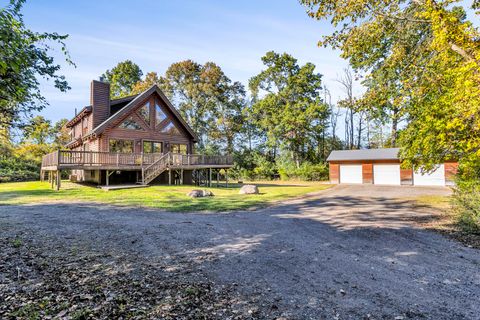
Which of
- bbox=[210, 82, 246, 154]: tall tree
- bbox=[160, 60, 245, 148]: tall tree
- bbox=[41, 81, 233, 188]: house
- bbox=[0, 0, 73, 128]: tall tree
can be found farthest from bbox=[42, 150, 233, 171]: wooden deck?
bbox=[160, 60, 245, 148]: tall tree

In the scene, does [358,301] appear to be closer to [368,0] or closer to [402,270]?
[402,270]

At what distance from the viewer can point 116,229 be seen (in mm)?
6621

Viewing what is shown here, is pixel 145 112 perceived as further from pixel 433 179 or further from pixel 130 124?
pixel 433 179

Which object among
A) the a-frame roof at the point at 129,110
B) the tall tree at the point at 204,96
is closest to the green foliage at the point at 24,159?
the a-frame roof at the point at 129,110

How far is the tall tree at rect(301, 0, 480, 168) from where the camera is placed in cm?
690

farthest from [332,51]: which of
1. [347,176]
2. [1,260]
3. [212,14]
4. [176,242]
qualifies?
[347,176]

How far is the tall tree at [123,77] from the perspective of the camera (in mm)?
38750

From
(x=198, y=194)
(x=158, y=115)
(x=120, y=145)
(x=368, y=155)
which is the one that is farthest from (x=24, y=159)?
(x=368, y=155)

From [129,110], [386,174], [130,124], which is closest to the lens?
[129,110]

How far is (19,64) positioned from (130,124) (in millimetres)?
17936

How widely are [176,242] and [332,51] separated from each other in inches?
342

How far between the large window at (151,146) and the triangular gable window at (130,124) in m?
1.37

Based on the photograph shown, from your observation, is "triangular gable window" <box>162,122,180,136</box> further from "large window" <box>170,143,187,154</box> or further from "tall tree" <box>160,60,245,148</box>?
"tall tree" <box>160,60,245,148</box>

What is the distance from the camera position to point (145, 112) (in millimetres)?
20625
